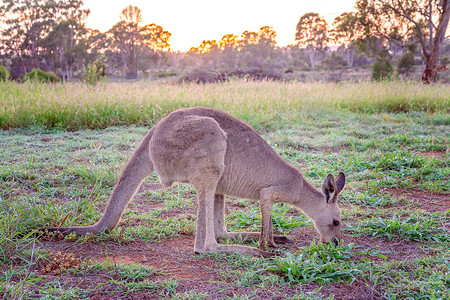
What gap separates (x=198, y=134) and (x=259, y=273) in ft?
3.82

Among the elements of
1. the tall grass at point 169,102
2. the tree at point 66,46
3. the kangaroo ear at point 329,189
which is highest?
the tree at point 66,46

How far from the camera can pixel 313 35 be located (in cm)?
5097

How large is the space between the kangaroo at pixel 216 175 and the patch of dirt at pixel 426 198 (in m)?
1.42

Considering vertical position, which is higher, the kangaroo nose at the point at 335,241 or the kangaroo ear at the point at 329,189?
the kangaroo ear at the point at 329,189

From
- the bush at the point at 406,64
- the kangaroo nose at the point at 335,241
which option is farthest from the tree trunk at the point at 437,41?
the kangaroo nose at the point at 335,241

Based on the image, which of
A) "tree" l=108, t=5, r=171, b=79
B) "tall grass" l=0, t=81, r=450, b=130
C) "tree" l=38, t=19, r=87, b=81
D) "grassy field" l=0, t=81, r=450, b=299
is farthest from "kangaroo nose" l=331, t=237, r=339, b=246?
"tree" l=108, t=5, r=171, b=79

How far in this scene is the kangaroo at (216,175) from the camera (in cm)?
298

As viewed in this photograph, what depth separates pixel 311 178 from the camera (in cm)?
499

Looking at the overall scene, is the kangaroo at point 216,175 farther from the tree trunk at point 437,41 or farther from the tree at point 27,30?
the tree at point 27,30

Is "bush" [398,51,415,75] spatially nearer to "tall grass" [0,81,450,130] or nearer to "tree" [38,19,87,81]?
"tall grass" [0,81,450,130]

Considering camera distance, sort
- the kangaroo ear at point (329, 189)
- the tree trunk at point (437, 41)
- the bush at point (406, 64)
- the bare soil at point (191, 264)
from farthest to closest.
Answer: the bush at point (406, 64), the tree trunk at point (437, 41), the kangaroo ear at point (329, 189), the bare soil at point (191, 264)

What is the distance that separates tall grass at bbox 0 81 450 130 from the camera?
7910 millimetres

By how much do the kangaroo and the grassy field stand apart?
0.22 metres

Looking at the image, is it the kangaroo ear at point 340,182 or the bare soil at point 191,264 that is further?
the kangaroo ear at point 340,182
